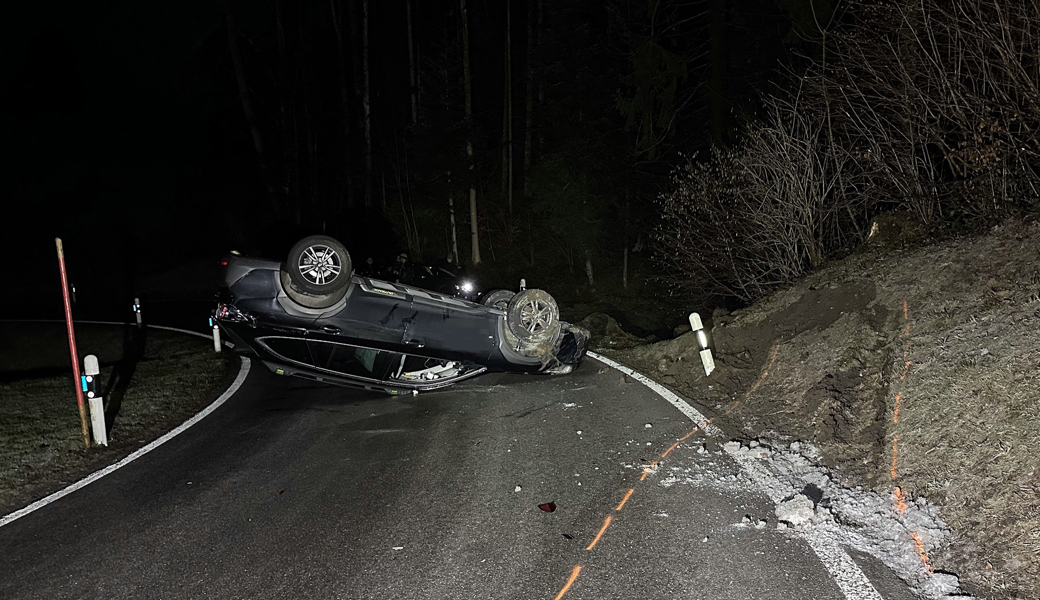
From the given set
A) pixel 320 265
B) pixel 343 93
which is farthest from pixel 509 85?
pixel 320 265

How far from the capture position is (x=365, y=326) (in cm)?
784

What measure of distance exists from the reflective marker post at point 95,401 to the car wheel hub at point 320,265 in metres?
2.41

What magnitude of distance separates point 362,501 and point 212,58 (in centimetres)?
3156

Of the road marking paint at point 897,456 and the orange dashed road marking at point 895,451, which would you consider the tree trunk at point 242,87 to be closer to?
the road marking paint at point 897,456

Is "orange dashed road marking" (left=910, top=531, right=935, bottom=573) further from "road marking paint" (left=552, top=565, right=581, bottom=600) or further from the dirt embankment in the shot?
"road marking paint" (left=552, top=565, right=581, bottom=600)

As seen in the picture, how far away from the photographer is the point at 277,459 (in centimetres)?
628

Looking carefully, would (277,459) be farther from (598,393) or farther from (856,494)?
(856,494)

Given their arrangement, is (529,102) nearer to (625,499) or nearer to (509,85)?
(509,85)

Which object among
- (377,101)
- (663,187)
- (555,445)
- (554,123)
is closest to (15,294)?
(377,101)

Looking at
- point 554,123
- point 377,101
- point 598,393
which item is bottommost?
point 598,393

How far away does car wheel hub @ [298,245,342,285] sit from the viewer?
7551 millimetres

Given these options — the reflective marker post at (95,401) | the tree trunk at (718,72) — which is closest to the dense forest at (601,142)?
the tree trunk at (718,72)

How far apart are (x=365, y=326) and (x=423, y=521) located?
11.9 ft

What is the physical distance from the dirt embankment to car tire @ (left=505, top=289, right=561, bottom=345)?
1.66m
